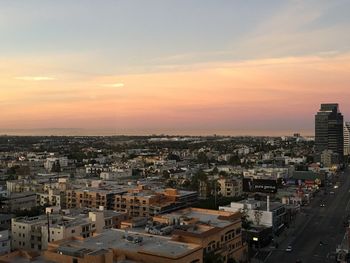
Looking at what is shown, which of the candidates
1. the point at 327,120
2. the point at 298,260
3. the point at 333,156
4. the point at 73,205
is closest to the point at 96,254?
the point at 298,260

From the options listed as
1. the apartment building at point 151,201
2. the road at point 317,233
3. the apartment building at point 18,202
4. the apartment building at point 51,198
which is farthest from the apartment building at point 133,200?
the road at point 317,233

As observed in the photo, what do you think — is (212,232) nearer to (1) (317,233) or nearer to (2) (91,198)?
(1) (317,233)

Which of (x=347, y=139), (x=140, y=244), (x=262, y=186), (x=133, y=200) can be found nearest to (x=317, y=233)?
(x=133, y=200)

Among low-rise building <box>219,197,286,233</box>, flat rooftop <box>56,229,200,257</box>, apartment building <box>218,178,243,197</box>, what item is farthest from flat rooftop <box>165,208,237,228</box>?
apartment building <box>218,178,243,197</box>

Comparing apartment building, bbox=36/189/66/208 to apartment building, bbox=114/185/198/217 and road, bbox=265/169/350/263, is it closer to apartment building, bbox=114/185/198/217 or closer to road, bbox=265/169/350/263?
apartment building, bbox=114/185/198/217

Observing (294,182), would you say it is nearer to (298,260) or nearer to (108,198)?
(108,198)

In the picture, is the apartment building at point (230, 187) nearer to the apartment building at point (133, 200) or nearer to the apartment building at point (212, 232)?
the apartment building at point (133, 200)
